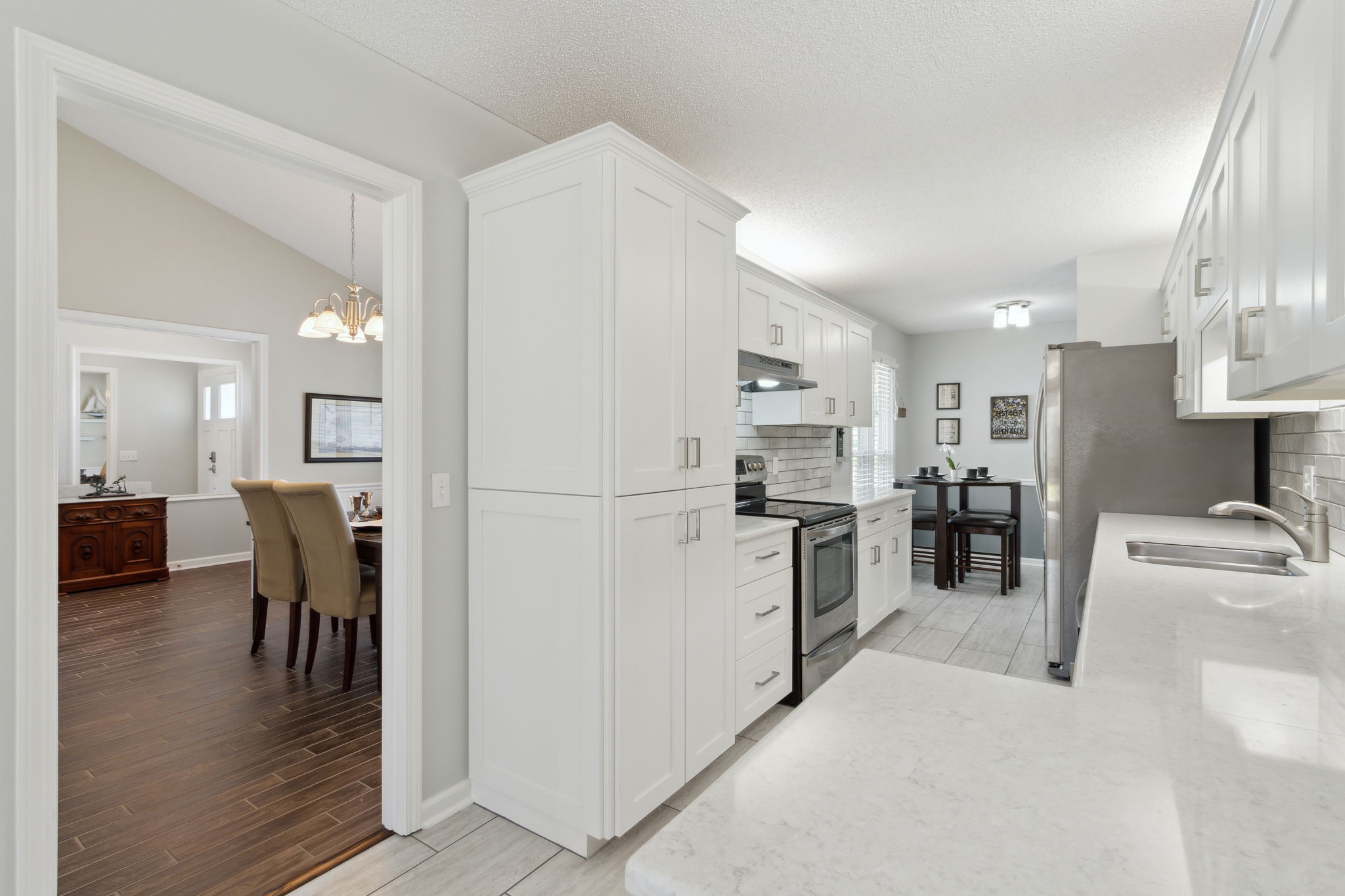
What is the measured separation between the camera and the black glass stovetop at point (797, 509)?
125 inches

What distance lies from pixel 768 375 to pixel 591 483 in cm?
160

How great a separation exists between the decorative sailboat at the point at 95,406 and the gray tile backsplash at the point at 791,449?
688 centimetres

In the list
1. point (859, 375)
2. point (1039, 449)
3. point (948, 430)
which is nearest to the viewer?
point (1039, 449)

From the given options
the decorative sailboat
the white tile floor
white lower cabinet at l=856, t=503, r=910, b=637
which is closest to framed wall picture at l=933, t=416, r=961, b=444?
white lower cabinet at l=856, t=503, r=910, b=637

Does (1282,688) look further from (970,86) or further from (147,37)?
(147,37)

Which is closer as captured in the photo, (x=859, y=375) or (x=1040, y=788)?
(x=1040, y=788)

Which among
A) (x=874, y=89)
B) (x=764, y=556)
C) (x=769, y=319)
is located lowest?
(x=764, y=556)

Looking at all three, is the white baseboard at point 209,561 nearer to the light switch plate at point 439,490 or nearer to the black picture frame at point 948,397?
the light switch plate at point 439,490

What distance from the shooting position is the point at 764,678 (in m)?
2.86

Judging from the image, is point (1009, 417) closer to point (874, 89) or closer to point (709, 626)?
point (874, 89)

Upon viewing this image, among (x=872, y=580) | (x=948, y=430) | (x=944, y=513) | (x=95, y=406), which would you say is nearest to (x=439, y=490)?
(x=872, y=580)

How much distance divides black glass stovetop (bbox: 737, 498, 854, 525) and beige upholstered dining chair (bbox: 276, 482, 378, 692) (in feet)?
6.40

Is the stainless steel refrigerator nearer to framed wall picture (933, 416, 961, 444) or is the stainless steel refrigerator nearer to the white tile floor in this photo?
the white tile floor

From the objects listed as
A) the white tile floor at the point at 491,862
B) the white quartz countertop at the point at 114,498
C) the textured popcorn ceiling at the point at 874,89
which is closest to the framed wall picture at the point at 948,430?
the textured popcorn ceiling at the point at 874,89
